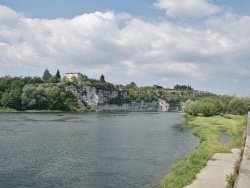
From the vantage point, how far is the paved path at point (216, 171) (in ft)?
84.8

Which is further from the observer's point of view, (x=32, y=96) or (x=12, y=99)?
(x=32, y=96)

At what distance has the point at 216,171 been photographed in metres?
30.1

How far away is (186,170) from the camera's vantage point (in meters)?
29.8

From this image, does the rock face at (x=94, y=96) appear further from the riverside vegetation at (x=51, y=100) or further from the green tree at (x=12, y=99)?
the green tree at (x=12, y=99)

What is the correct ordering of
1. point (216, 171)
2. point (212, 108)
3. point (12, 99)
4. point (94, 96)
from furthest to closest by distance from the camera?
point (94, 96) → point (12, 99) → point (212, 108) → point (216, 171)

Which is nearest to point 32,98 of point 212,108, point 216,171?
point 212,108

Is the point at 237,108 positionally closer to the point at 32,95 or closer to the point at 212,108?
the point at 212,108

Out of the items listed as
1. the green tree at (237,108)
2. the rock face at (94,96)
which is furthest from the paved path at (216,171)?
the rock face at (94,96)

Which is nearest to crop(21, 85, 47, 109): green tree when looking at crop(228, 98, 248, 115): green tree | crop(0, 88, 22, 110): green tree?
crop(0, 88, 22, 110): green tree

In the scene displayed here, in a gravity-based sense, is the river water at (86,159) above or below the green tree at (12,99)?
below

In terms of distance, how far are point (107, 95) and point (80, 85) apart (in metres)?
21.8

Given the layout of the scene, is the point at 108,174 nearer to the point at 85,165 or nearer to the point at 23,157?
the point at 85,165

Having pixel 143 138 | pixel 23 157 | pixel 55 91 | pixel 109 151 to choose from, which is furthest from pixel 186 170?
pixel 55 91

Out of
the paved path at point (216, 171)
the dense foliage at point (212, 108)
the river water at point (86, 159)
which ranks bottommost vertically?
the river water at point (86, 159)
